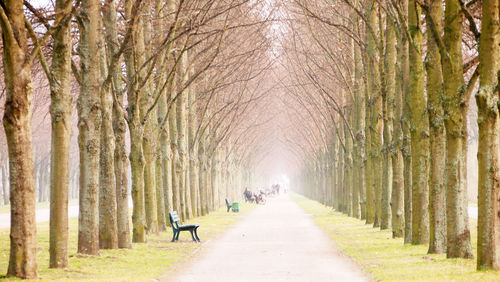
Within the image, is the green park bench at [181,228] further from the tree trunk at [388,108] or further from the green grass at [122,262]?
the tree trunk at [388,108]

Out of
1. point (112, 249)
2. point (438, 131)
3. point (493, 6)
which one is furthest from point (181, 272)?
point (493, 6)

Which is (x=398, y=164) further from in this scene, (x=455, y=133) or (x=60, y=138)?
(x=60, y=138)

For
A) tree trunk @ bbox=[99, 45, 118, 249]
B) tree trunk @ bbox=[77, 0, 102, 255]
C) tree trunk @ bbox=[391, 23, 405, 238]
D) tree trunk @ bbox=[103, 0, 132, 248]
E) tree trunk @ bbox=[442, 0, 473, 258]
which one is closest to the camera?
tree trunk @ bbox=[442, 0, 473, 258]

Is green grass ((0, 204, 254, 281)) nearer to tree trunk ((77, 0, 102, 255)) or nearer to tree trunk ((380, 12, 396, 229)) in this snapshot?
tree trunk ((77, 0, 102, 255))

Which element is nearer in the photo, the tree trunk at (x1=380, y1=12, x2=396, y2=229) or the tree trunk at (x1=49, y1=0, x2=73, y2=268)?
the tree trunk at (x1=49, y1=0, x2=73, y2=268)

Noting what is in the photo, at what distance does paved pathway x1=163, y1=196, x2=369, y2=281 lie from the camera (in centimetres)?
1361

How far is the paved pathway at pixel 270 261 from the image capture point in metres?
13.6

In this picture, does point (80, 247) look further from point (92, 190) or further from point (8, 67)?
point (8, 67)

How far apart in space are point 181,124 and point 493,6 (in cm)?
2203

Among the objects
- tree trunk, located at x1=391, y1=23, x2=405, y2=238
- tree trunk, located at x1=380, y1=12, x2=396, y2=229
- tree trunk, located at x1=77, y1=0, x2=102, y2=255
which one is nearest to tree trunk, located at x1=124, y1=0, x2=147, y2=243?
tree trunk, located at x1=77, y1=0, x2=102, y2=255

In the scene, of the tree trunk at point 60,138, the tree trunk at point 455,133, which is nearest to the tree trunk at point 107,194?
the tree trunk at point 60,138

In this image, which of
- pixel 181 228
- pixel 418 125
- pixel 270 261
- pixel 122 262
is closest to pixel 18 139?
pixel 122 262

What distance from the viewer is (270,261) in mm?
16391

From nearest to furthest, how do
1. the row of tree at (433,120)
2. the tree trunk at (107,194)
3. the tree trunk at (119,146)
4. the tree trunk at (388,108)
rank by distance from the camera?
the row of tree at (433,120) < the tree trunk at (107,194) < the tree trunk at (119,146) < the tree trunk at (388,108)
